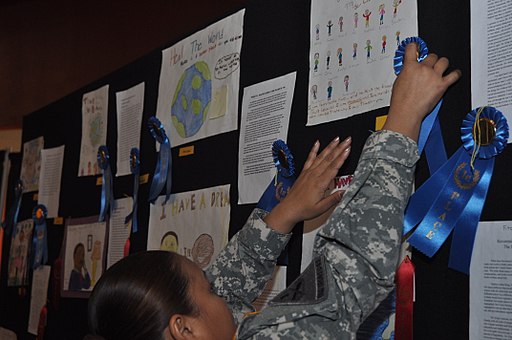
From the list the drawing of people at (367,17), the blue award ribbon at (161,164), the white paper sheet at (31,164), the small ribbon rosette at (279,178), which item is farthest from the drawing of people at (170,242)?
the white paper sheet at (31,164)

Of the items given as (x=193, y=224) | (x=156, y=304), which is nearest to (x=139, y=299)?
(x=156, y=304)

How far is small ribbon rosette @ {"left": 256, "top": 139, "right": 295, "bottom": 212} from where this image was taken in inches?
65.0

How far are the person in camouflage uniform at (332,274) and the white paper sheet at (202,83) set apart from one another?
0.57m

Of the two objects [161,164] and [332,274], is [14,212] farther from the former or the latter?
[332,274]

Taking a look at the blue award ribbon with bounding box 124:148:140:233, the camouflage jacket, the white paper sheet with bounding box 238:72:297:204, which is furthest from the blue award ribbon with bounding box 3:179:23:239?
the camouflage jacket

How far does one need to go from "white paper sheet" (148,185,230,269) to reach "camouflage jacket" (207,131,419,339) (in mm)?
733

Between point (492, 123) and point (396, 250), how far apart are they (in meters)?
0.28

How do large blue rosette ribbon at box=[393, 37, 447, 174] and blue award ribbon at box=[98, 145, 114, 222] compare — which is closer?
large blue rosette ribbon at box=[393, 37, 447, 174]

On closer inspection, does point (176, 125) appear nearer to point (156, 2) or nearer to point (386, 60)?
point (386, 60)

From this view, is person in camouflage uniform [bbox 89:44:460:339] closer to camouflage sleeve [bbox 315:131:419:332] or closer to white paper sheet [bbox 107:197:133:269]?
camouflage sleeve [bbox 315:131:419:332]

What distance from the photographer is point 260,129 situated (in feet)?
5.85

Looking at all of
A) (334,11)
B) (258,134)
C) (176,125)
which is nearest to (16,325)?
(176,125)

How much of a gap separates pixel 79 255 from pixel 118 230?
1.19 ft

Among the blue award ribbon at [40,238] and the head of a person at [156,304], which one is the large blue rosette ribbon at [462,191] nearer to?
the head of a person at [156,304]
